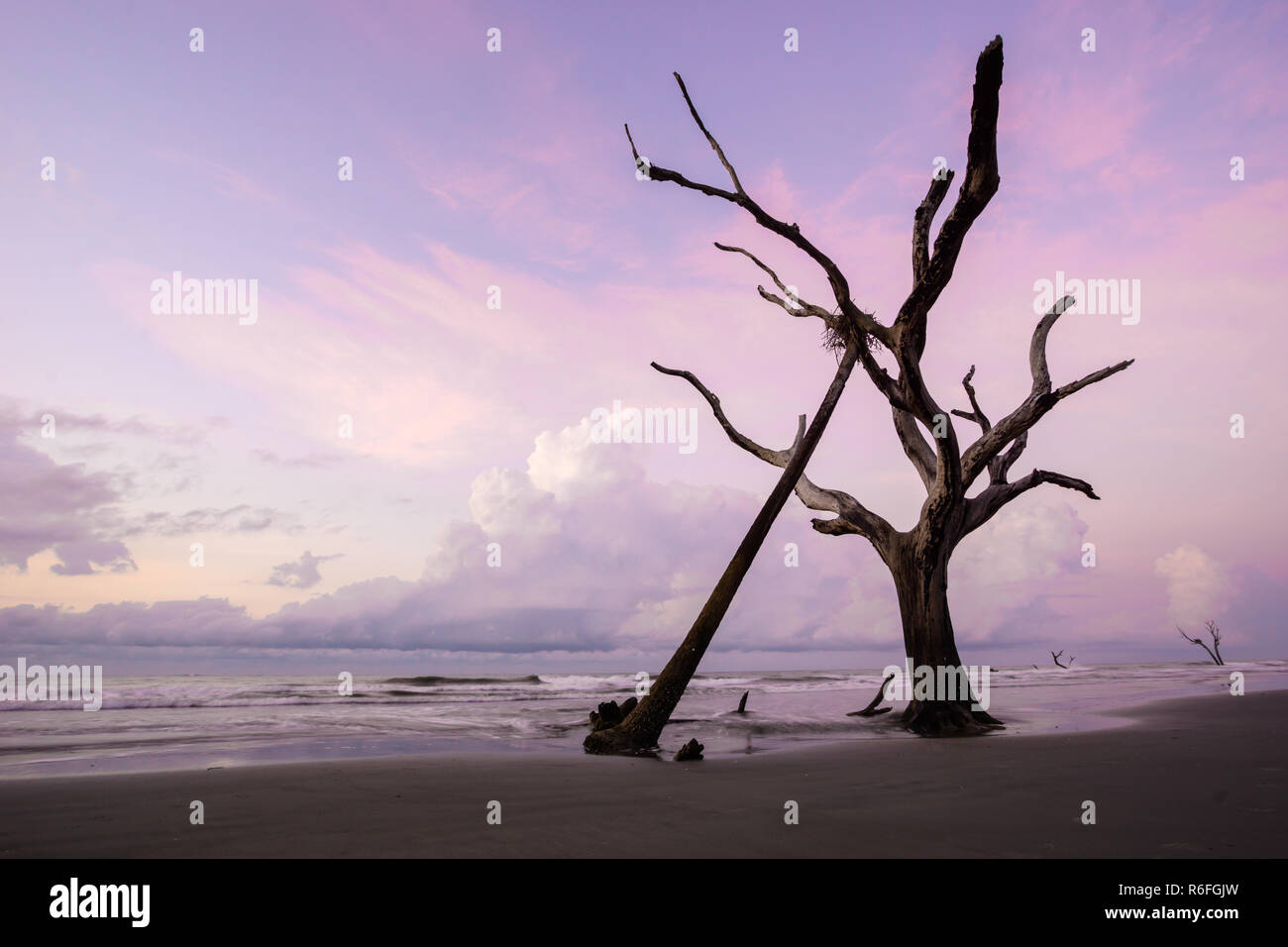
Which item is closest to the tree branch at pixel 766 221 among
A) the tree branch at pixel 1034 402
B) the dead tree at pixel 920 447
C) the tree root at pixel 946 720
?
the dead tree at pixel 920 447

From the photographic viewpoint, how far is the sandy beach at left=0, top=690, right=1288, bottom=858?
Result: 4.66 metres

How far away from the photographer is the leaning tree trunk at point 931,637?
12562mm

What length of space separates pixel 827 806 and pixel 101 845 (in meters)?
4.95

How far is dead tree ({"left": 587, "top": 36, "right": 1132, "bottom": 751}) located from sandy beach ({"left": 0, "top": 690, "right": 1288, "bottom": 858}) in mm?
2291

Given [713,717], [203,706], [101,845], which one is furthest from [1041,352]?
[203,706]

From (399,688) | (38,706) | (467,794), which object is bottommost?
(399,688)

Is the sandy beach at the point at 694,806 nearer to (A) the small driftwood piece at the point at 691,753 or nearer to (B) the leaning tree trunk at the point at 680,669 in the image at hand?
(A) the small driftwood piece at the point at 691,753

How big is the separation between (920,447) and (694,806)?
31.5 ft

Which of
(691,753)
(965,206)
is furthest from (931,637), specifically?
(965,206)

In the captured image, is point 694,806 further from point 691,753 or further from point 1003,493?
point 1003,493

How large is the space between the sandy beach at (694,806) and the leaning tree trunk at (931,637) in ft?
10.4

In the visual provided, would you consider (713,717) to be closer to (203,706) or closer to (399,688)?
(203,706)

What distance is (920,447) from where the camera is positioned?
13805 millimetres
